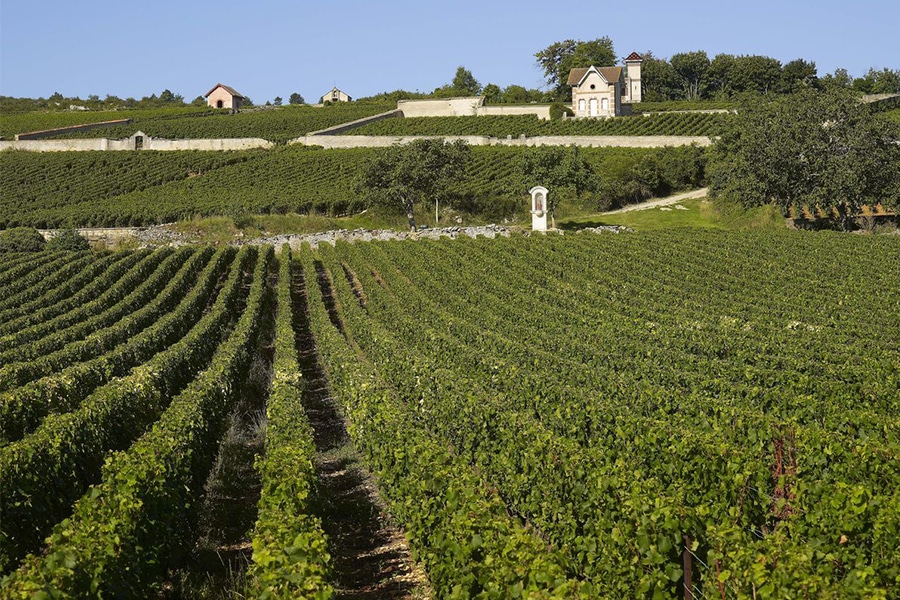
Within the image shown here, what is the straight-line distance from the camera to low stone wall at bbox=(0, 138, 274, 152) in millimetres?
91688

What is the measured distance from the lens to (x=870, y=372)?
15844 millimetres

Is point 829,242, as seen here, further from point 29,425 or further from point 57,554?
point 57,554

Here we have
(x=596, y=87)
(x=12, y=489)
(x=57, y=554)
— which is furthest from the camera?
(x=596, y=87)

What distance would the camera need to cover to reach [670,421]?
13.9 m

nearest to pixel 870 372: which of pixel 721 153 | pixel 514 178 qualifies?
pixel 514 178

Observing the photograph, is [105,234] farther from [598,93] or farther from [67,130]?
[598,93]

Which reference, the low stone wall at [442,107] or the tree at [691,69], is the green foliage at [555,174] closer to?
the low stone wall at [442,107]

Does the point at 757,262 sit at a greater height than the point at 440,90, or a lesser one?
lesser

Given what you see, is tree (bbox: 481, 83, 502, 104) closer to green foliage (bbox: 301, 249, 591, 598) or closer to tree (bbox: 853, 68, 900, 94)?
tree (bbox: 853, 68, 900, 94)

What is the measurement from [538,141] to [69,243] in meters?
44.7

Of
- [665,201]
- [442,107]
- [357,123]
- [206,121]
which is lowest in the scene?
[665,201]

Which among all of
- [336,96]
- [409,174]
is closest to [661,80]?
[336,96]

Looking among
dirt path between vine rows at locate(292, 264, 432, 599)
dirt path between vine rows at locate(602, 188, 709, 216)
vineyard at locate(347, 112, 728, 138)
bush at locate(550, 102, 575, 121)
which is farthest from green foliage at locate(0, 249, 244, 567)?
bush at locate(550, 102, 575, 121)

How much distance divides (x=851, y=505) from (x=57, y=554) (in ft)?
23.8
